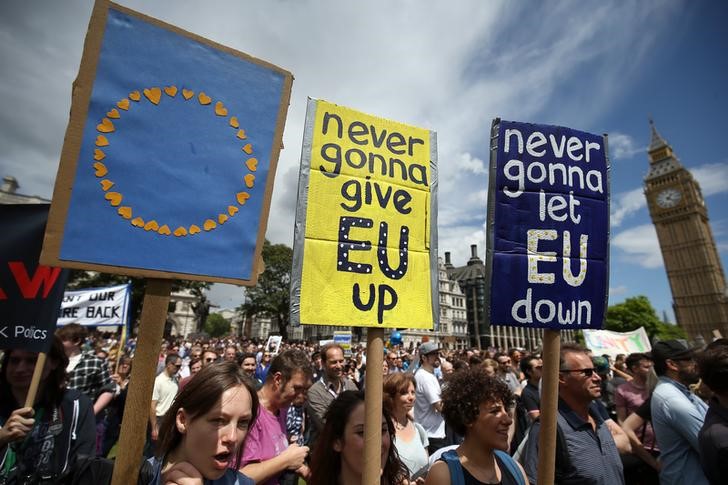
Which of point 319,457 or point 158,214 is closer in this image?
point 158,214

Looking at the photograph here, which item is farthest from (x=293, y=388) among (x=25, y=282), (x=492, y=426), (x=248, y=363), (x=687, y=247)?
(x=687, y=247)

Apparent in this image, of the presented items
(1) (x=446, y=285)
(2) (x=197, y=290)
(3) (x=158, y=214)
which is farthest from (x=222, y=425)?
(1) (x=446, y=285)

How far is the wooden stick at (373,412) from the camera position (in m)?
1.95

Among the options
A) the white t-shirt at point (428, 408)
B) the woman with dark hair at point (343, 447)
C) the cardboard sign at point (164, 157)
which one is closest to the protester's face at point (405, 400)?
the woman with dark hair at point (343, 447)

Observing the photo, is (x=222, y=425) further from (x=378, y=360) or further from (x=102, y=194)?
(x=102, y=194)

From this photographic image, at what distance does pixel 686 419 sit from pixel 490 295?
81.6 inches

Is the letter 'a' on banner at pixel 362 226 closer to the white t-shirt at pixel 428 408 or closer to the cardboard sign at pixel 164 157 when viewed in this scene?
the cardboard sign at pixel 164 157

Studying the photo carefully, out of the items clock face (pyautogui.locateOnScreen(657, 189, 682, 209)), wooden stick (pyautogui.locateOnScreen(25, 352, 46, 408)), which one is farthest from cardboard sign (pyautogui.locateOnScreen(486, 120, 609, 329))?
clock face (pyautogui.locateOnScreen(657, 189, 682, 209))

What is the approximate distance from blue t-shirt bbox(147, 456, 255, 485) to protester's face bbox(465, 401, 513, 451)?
1.42 meters

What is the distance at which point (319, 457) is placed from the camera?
7.55 ft

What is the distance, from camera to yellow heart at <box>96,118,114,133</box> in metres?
1.61

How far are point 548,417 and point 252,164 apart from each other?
2167mm

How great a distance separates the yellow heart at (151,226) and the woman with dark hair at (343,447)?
5.12ft

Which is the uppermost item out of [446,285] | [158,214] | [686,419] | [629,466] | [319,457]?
[446,285]
